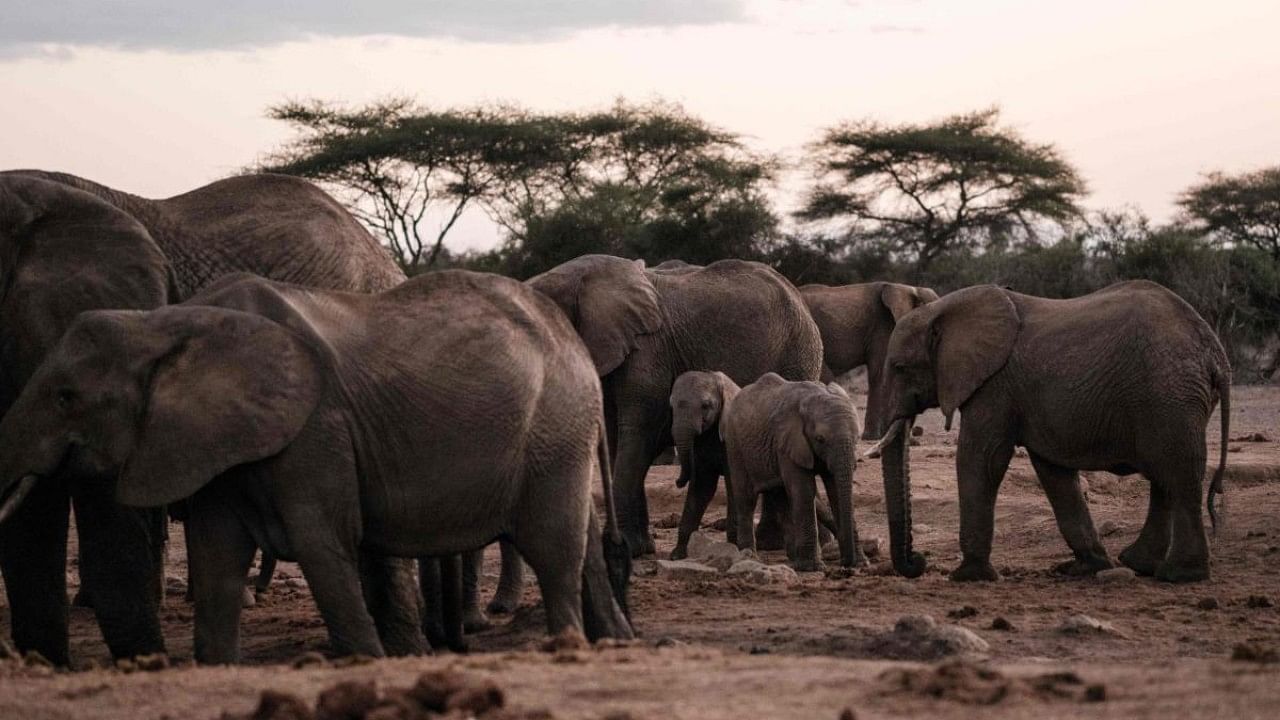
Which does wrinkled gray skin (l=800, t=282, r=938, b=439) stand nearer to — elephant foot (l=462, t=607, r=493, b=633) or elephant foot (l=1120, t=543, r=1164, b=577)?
elephant foot (l=1120, t=543, r=1164, b=577)

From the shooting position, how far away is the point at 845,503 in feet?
37.3

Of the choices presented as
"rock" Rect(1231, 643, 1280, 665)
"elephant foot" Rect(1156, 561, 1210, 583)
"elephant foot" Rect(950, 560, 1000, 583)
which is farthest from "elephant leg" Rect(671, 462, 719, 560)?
"rock" Rect(1231, 643, 1280, 665)

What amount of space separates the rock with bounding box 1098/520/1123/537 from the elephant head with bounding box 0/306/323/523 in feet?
22.5

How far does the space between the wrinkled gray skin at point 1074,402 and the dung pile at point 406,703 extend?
5.70 metres

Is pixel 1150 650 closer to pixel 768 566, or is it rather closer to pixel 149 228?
pixel 768 566

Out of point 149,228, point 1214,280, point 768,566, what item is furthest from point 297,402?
point 1214,280

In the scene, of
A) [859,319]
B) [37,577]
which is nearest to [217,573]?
[37,577]

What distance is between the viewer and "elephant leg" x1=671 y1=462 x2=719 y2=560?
12273 mm

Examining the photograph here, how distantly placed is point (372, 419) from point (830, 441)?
4.54 m

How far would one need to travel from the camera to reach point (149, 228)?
9234mm

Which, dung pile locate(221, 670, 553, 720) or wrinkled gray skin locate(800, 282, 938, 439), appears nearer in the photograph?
dung pile locate(221, 670, 553, 720)

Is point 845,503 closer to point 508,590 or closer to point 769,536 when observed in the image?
point 769,536

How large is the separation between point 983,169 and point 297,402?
95.4 feet

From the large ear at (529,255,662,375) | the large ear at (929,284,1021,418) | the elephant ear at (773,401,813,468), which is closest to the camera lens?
the large ear at (929,284,1021,418)
